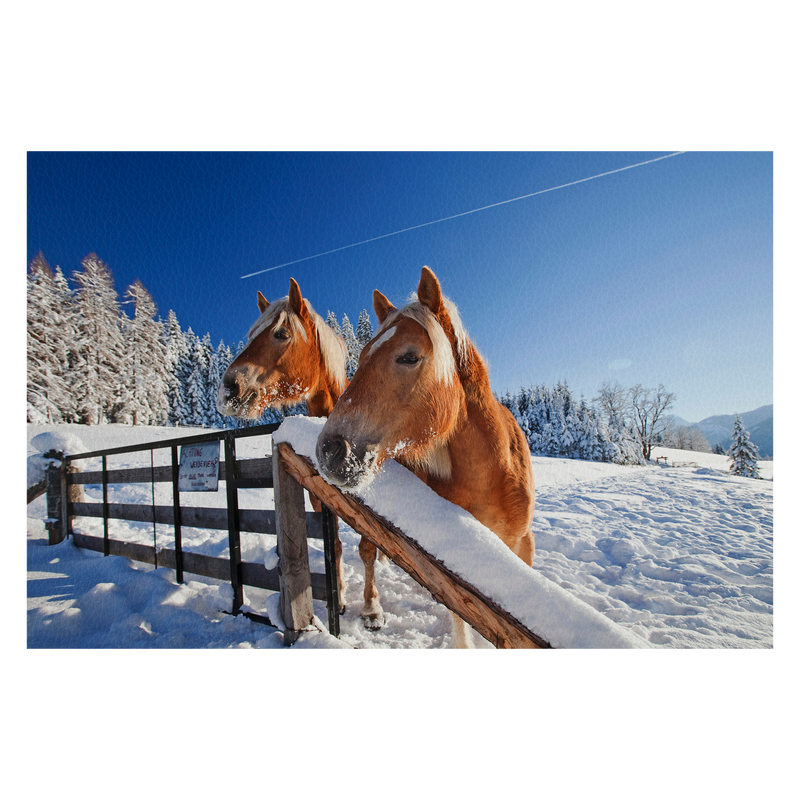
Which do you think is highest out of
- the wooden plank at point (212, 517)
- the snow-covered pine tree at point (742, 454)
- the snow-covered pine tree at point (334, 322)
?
the snow-covered pine tree at point (334, 322)

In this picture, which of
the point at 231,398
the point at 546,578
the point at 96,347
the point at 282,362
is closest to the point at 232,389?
the point at 231,398

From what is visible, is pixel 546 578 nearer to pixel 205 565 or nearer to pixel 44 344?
pixel 205 565

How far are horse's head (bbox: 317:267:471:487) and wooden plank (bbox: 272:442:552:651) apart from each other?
0.34m

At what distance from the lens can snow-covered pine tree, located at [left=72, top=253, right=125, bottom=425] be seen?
3.46 meters

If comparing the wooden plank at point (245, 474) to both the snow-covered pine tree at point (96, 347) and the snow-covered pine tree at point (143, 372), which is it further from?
the snow-covered pine tree at point (96, 347)

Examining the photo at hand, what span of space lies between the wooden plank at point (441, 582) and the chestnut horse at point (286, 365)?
983mm

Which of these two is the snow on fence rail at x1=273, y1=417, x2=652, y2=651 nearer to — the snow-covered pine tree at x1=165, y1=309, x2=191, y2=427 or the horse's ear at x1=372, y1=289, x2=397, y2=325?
the horse's ear at x1=372, y1=289, x2=397, y2=325

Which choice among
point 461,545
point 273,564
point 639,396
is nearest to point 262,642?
point 273,564

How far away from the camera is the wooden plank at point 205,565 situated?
98.3 inches

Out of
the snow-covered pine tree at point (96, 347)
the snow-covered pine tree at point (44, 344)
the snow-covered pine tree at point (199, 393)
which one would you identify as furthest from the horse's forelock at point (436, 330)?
the snow-covered pine tree at point (199, 393)

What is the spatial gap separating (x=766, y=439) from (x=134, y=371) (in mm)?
6535

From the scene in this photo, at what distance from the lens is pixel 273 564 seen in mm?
2430
